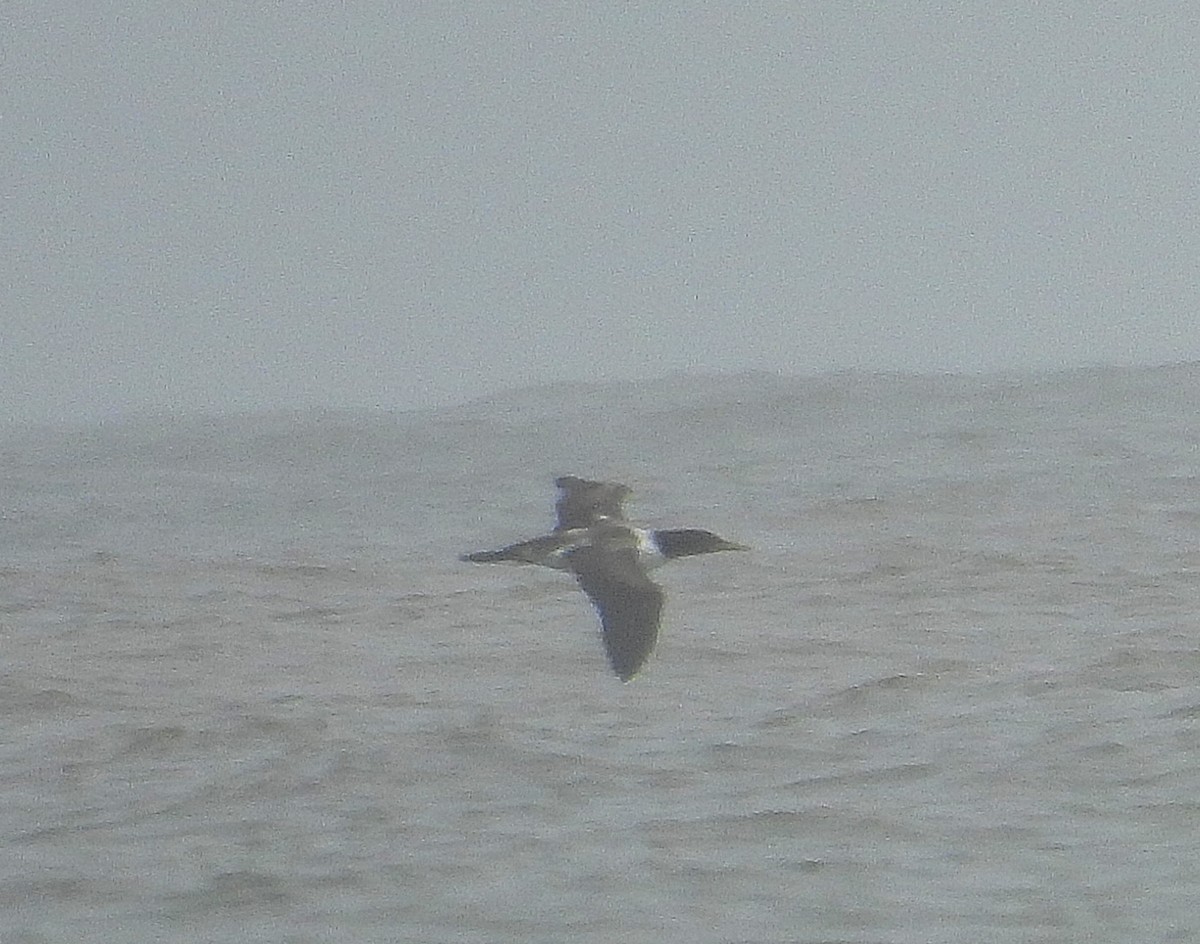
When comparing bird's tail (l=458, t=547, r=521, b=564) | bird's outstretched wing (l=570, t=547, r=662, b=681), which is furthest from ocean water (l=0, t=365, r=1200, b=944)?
bird's tail (l=458, t=547, r=521, b=564)

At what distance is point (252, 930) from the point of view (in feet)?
36.8

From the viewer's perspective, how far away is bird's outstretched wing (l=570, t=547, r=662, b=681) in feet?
35.4

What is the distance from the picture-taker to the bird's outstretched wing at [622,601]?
10797 mm

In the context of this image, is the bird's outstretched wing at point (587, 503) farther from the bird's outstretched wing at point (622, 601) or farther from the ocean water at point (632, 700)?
the ocean water at point (632, 700)

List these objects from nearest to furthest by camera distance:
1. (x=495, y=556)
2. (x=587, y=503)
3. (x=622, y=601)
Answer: (x=622, y=601) → (x=495, y=556) → (x=587, y=503)

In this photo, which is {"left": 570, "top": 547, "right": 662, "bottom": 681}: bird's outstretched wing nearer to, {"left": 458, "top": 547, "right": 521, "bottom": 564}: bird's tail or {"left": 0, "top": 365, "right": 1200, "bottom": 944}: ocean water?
{"left": 458, "top": 547, "right": 521, "bottom": 564}: bird's tail

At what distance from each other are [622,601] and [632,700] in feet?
13.3

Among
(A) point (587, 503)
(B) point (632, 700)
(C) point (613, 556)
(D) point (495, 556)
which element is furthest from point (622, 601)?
(B) point (632, 700)

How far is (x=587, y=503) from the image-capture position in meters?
13.7

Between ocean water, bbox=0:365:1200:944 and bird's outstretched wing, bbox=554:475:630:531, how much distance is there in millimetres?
1238

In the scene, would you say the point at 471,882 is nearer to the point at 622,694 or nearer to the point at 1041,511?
the point at 622,694

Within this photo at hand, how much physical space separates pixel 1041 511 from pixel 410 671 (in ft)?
22.6

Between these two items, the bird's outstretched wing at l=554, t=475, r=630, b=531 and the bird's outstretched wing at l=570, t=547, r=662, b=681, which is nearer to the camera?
the bird's outstretched wing at l=570, t=547, r=662, b=681

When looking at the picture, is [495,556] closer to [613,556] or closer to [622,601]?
[613,556]
